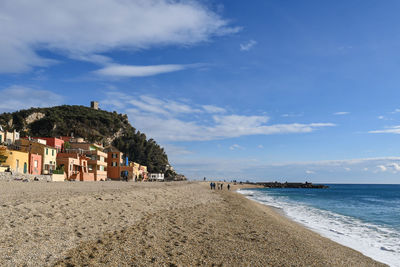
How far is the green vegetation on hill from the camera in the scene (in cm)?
9656

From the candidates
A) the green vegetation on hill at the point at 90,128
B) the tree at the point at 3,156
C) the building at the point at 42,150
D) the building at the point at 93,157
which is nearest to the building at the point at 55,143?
the building at the point at 93,157

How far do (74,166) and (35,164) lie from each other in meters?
8.97

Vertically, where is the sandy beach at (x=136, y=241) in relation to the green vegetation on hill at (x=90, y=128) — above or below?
below

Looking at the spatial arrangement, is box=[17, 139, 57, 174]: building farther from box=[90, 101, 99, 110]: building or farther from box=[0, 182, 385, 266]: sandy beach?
box=[90, 101, 99, 110]: building

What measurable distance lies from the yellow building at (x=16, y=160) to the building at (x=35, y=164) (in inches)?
27.6

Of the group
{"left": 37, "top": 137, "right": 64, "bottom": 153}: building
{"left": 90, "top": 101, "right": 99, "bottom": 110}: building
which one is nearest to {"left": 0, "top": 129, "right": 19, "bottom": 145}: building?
{"left": 37, "top": 137, "right": 64, "bottom": 153}: building

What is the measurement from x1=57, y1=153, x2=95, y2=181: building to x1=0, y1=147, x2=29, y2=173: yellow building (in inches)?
300

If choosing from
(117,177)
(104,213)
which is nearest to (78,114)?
(117,177)

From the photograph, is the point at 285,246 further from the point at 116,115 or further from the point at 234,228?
the point at 116,115

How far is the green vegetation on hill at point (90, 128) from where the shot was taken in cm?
9656

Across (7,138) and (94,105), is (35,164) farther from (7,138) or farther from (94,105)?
(94,105)

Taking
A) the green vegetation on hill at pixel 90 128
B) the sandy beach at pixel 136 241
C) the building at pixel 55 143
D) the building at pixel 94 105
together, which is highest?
the building at pixel 94 105

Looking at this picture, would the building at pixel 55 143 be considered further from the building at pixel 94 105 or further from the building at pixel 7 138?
the building at pixel 94 105

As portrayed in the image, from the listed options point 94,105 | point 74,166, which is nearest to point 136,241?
point 74,166
